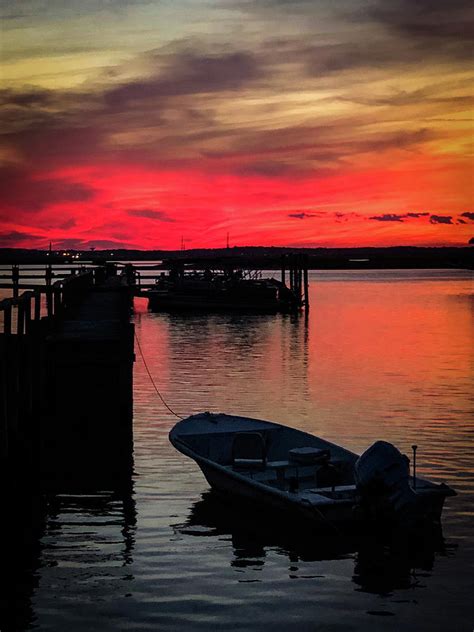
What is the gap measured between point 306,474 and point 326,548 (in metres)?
2.91

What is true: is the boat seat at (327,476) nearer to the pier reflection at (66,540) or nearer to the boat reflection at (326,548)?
the boat reflection at (326,548)

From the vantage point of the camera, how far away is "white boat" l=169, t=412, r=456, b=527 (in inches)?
683

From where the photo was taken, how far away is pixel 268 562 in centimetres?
1689

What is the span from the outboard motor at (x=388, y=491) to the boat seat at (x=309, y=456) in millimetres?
2522

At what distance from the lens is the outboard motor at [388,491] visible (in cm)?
1722

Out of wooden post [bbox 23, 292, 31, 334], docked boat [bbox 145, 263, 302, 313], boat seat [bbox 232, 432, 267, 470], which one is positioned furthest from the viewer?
docked boat [bbox 145, 263, 302, 313]

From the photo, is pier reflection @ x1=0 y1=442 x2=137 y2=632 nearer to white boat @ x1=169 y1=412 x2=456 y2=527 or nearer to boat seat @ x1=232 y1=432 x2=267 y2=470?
white boat @ x1=169 y1=412 x2=456 y2=527

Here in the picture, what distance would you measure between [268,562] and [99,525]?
3615mm

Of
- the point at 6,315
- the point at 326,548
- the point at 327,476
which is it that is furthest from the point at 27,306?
the point at 326,548

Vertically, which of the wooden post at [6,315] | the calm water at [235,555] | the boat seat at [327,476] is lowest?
the calm water at [235,555]

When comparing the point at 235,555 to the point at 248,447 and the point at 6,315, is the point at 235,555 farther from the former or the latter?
the point at 6,315

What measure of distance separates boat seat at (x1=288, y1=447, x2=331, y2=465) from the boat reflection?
4.86 ft

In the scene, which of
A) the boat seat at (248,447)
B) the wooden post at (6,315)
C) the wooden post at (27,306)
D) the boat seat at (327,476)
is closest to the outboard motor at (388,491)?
the boat seat at (327,476)

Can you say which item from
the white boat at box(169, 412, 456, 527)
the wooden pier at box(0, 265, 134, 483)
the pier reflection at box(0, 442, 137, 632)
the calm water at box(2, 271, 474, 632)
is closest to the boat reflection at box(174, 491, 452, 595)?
the calm water at box(2, 271, 474, 632)
